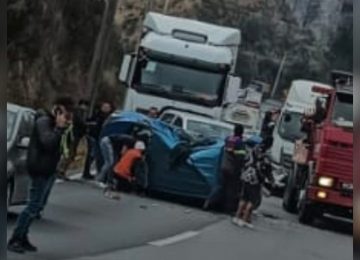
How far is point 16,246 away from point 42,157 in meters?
1.03

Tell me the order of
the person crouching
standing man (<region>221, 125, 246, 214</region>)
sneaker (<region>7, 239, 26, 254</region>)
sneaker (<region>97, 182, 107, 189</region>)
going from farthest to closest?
1. sneaker (<region>97, 182, 107, 189</region>)
2. the person crouching
3. standing man (<region>221, 125, 246, 214</region>)
4. sneaker (<region>7, 239, 26, 254</region>)

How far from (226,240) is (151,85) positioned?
10.7 m

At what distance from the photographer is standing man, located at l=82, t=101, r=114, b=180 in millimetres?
20383

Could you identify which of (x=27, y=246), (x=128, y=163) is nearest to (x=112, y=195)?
(x=128, y=163)

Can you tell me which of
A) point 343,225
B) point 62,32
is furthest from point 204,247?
point 62,32

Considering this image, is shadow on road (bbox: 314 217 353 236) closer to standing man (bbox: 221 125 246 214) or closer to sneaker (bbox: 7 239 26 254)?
standing man (bbox: 221 125 246 214)

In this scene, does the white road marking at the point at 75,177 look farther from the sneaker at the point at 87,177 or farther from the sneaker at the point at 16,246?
the sneaker at the point at 16,246

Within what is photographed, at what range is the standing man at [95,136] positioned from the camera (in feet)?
66.9

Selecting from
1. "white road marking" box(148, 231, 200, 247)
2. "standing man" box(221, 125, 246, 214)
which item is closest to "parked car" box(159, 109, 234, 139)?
"standing man" box(221, 125, 246, 214)

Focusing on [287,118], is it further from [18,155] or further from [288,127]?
[18,155]

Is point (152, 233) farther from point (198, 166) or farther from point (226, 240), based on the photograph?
point (198, 166)

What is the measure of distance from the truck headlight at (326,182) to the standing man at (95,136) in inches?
166

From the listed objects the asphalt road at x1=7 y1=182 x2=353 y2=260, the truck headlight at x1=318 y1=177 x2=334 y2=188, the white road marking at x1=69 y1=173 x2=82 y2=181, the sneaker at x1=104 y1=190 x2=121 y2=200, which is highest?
the truck headlight at x1=318 y1=177 x2=334 y2=188

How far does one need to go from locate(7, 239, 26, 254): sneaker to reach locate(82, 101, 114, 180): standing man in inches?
369
